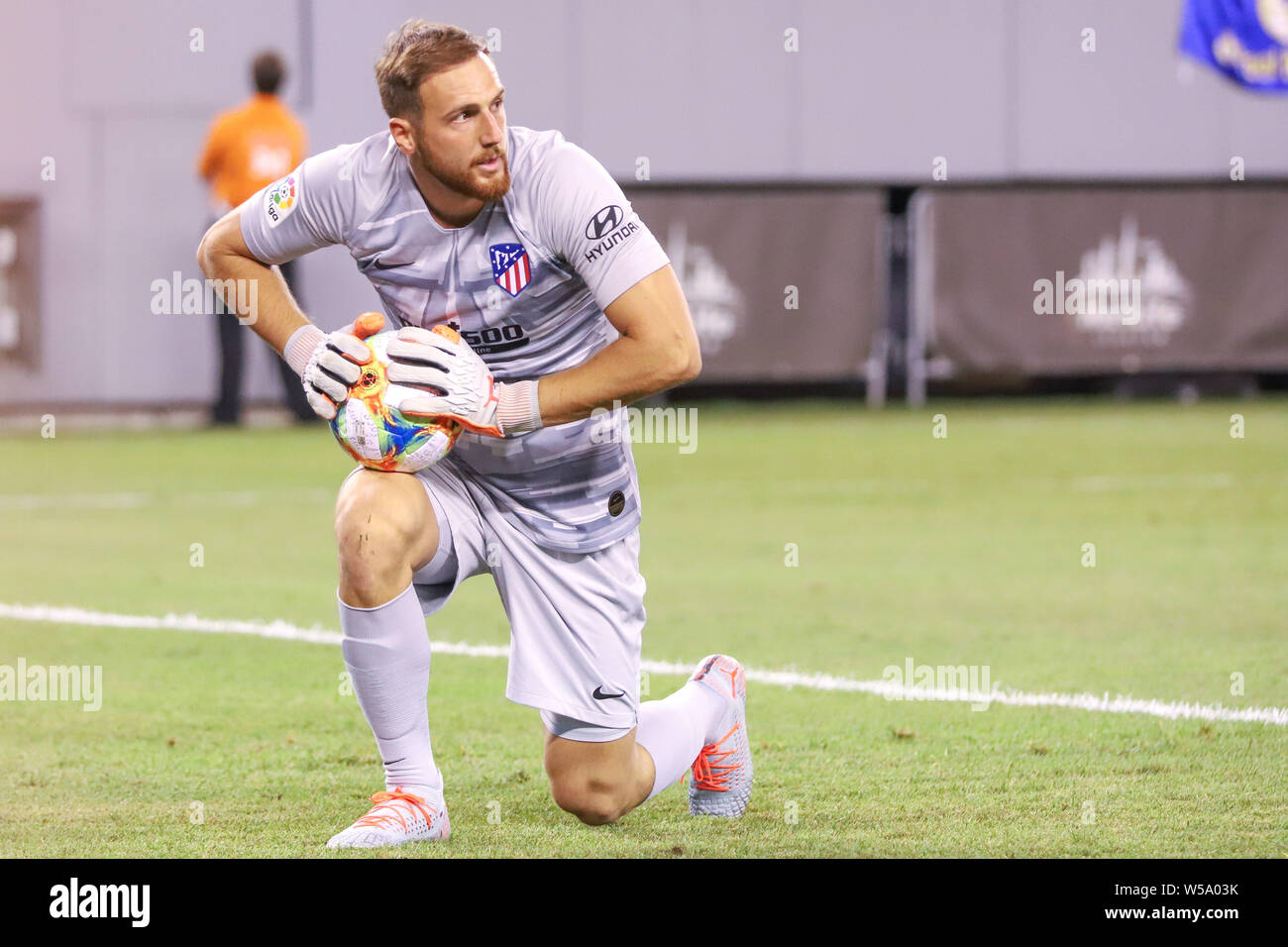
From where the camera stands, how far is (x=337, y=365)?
4.38m

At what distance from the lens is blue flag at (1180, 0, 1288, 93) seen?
1983cm

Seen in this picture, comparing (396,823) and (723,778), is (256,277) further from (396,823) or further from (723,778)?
(723,778)

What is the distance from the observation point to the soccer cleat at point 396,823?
4254 millimetres

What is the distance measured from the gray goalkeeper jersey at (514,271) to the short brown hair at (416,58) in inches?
9.0

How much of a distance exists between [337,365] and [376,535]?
396mm

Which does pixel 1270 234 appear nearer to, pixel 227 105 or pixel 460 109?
pixel 227 105

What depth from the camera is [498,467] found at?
470 cm

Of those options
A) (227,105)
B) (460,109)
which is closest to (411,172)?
(460,109)

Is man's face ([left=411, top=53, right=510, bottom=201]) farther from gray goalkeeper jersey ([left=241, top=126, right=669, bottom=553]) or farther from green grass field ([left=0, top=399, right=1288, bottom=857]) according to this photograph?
green grass field ([left=0, top=399, right=1288, bottom=857])

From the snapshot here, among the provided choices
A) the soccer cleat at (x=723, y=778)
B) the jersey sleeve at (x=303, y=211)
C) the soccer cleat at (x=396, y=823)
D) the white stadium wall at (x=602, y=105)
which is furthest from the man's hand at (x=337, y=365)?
the white stadium wall at (x=602, y=105)

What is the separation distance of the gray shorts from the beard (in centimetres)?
73

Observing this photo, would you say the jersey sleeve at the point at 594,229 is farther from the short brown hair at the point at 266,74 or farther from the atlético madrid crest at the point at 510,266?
the short brown hair at the point at 266,74

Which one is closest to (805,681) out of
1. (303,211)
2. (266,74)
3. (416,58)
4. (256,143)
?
(303,211)
